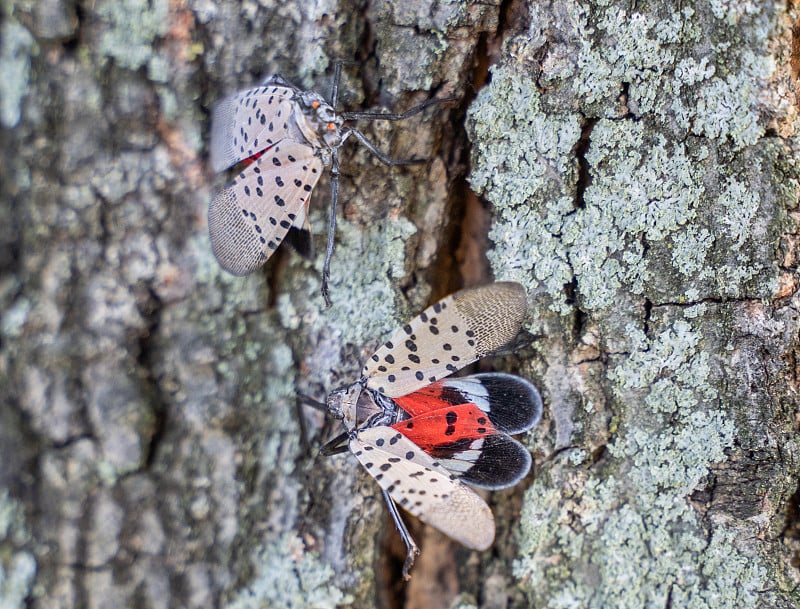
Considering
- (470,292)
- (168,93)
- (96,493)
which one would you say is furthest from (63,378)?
(470,292)

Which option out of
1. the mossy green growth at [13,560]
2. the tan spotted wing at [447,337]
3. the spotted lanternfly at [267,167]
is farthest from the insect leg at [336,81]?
the mossy green growth at [13,560]

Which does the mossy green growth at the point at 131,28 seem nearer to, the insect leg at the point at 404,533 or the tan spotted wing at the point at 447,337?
the tan spotted wing at the point at 447,337

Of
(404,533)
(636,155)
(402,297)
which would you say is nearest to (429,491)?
(404,533)

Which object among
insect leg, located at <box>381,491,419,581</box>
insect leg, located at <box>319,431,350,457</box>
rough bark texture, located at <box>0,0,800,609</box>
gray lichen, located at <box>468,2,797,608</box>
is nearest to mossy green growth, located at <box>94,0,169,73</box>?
rough bark texture, located at <box>0,0,800,609</box>

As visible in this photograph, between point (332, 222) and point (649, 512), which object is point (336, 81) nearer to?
point (332, 222)

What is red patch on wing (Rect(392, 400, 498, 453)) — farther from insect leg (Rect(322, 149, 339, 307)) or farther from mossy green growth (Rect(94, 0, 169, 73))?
mossy green growth (Rect(94, 0, 169, 73))
